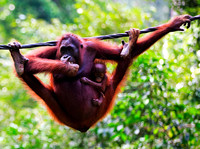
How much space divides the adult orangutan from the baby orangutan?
46mm

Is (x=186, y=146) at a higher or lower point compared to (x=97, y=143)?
higher

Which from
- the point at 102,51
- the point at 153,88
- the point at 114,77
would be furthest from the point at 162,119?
the point at 102,51

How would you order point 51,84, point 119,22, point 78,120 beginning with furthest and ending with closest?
point 119,22 < point 51,84 < point 78,120

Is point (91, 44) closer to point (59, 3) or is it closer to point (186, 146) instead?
point (186, 146)

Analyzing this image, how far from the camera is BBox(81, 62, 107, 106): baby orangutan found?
327 cm

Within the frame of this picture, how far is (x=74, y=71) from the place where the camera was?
3066 mm

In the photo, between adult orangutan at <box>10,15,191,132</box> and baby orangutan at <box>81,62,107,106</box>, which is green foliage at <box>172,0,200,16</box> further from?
baby orangutan at <box>81,62,107,106</box>

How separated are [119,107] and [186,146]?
4.07 ft

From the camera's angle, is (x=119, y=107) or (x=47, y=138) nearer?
(x=119, y=107)

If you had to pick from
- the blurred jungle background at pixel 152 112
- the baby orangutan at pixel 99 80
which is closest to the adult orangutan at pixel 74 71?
the baby orangutan at pixel 99 80

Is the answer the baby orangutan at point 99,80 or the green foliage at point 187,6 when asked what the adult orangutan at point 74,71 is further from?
the green foliage at point 187,6

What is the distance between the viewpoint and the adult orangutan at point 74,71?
2998 millimetres

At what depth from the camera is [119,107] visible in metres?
4.56

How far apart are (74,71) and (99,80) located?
438 mm
